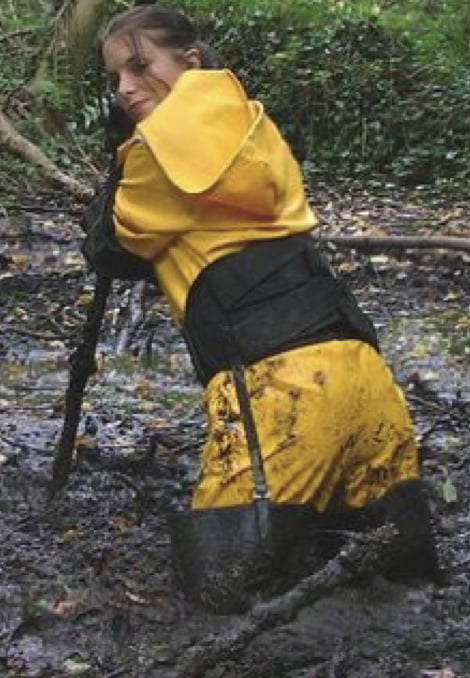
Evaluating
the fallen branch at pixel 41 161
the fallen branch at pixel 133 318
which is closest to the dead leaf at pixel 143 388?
the fallen branch at pixel 133 318

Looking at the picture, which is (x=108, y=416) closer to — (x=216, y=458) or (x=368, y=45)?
(x=216, y=458)

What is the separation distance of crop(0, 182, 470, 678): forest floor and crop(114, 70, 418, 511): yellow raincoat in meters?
0.31

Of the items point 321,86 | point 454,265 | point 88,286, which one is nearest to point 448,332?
point 454,265

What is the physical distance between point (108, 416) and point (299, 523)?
5.92 feet

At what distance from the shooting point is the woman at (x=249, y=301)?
3225 millimetres

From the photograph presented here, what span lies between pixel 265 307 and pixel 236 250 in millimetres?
162

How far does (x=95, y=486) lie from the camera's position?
13.5 ft

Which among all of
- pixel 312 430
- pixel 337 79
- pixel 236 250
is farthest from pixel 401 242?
pixel 337 79

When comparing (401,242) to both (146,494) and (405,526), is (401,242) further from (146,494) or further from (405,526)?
(405,526)

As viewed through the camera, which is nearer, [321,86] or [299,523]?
[299,523]

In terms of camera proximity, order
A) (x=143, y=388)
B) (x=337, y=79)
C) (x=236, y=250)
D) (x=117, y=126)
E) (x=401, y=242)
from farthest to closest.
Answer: (x=337, y=79) → (x=401, y=242) → (x=143, y=388) → (x=117, y=126) → (x=236, y=250)

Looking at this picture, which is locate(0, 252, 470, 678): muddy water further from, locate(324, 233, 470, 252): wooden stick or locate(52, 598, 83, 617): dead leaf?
locate(324, 233, 470, 252): wooden stick

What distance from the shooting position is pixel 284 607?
2.77 meters

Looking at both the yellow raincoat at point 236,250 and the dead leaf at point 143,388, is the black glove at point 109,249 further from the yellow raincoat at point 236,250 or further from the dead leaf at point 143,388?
the dead leaf at point 143,388
